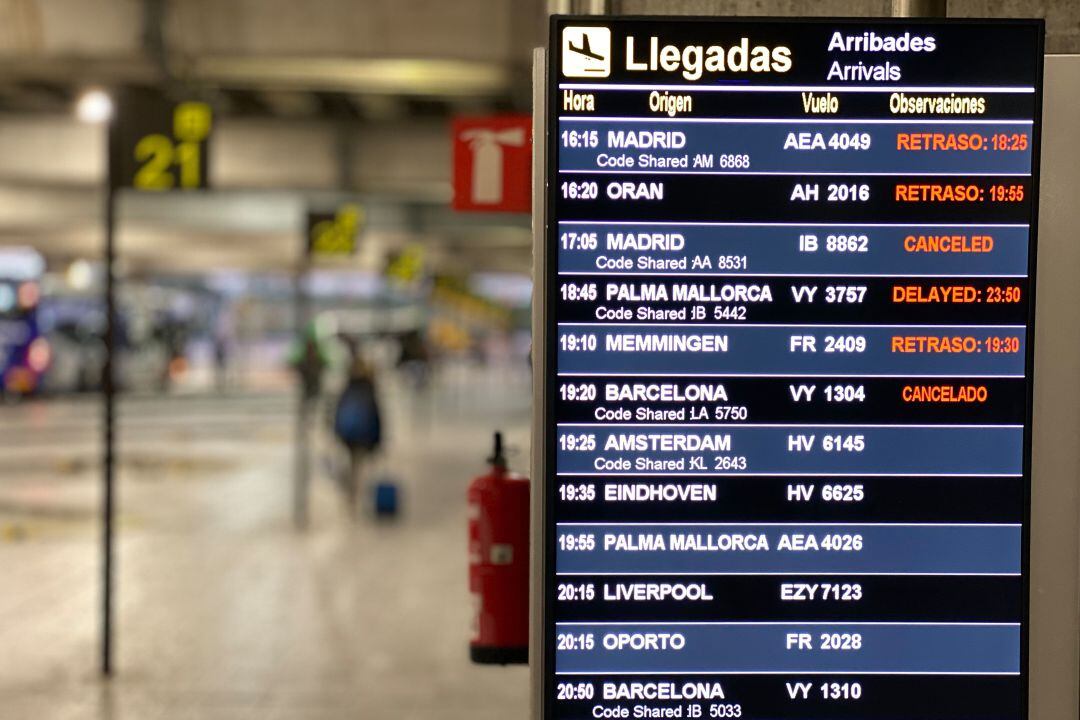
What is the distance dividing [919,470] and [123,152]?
670 cm

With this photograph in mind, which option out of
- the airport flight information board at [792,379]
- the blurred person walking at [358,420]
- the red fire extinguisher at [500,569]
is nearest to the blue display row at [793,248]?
the airport flight information board at [792,379]

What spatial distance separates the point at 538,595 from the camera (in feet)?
13.5

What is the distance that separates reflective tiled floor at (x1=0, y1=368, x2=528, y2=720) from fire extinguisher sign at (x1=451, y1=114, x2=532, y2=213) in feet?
10.4

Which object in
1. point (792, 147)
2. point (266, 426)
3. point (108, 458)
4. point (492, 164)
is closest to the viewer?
point (792, 147)

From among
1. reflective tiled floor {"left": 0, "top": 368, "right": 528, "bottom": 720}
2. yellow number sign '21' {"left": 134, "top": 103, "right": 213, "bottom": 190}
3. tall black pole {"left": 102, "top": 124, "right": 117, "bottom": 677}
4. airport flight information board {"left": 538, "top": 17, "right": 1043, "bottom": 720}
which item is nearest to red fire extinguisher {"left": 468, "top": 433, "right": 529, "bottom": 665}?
airport flight information board {"left": 538, "top": 17, "right": 1043, "bottom": 720}

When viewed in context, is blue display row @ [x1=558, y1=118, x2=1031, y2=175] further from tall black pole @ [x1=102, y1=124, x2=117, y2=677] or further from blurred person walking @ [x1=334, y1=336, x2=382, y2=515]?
blurred person walking @ [x1=334, y1=336, x2=382, y2=515]

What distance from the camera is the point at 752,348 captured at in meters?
4.10

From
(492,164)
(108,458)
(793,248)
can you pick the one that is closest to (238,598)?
(108,458)

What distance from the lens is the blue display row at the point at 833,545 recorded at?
4117 mm

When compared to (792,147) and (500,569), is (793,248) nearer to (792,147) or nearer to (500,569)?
(792,147)

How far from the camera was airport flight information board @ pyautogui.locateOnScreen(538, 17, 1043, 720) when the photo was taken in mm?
4047

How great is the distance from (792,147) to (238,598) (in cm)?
786

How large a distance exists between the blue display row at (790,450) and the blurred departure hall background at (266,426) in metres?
1.39

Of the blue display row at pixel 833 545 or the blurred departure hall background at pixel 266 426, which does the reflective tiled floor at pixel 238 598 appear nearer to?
the blurred departure hall background at pixel 266 426
